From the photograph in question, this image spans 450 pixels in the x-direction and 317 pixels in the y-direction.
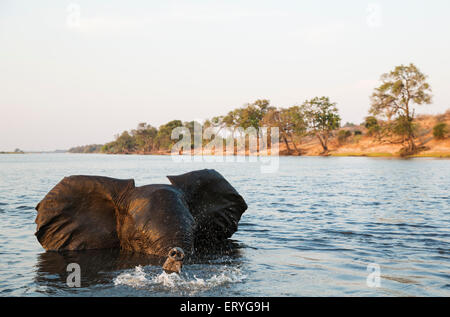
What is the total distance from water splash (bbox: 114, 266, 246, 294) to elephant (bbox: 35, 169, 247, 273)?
699 mm

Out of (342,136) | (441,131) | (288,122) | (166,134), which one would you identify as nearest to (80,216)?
(441,131)

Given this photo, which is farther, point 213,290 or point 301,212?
Answer: point 301,212

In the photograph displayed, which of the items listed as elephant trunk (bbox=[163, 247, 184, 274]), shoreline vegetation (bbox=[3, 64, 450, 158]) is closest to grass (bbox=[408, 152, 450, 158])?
shoreline vegetation (bbox=[3, 64, 450, 158])

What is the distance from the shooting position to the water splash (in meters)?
6.06

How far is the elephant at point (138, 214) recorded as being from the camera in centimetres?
755

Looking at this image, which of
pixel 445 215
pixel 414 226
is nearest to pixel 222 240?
pixel 414 226

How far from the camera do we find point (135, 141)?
188 metres

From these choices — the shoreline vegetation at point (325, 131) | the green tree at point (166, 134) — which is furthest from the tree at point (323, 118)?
the green tree at point (166, 134)

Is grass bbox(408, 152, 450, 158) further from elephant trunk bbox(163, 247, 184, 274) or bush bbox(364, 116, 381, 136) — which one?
elephant trunk bbox(163, 247, 184, 274)

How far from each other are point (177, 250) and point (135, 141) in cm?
18642

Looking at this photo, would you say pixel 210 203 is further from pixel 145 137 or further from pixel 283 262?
pixel 145 137
